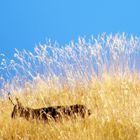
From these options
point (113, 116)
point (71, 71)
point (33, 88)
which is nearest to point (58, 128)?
point (113, 116)

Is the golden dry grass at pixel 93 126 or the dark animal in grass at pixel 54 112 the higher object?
the dark animal in grass at pixel 54 112

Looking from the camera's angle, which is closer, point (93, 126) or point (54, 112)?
point (93, 126)

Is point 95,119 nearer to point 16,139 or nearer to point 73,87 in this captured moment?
point 16,139

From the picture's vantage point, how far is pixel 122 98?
4.91 m

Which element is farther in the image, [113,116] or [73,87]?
[73,87]

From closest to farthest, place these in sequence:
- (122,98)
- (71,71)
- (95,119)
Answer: (95,119) → (122,98) → (71,71)

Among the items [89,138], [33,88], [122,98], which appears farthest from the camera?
[33,88]

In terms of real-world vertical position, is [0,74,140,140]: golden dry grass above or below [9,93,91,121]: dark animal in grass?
below

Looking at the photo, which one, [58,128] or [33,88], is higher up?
[33,88]

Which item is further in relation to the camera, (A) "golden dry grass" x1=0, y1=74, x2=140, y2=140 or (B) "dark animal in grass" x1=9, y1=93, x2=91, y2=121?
(B) "dark animal in grass" x1=9, y1=93, x2=91, y2=121

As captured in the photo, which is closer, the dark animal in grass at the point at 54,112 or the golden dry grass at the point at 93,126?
the golden dry grass at the point at 93,126

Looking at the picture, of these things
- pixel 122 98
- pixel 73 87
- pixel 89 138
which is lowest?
pixel 89 138

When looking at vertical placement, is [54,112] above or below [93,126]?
above

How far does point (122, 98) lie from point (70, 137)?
1.17m
